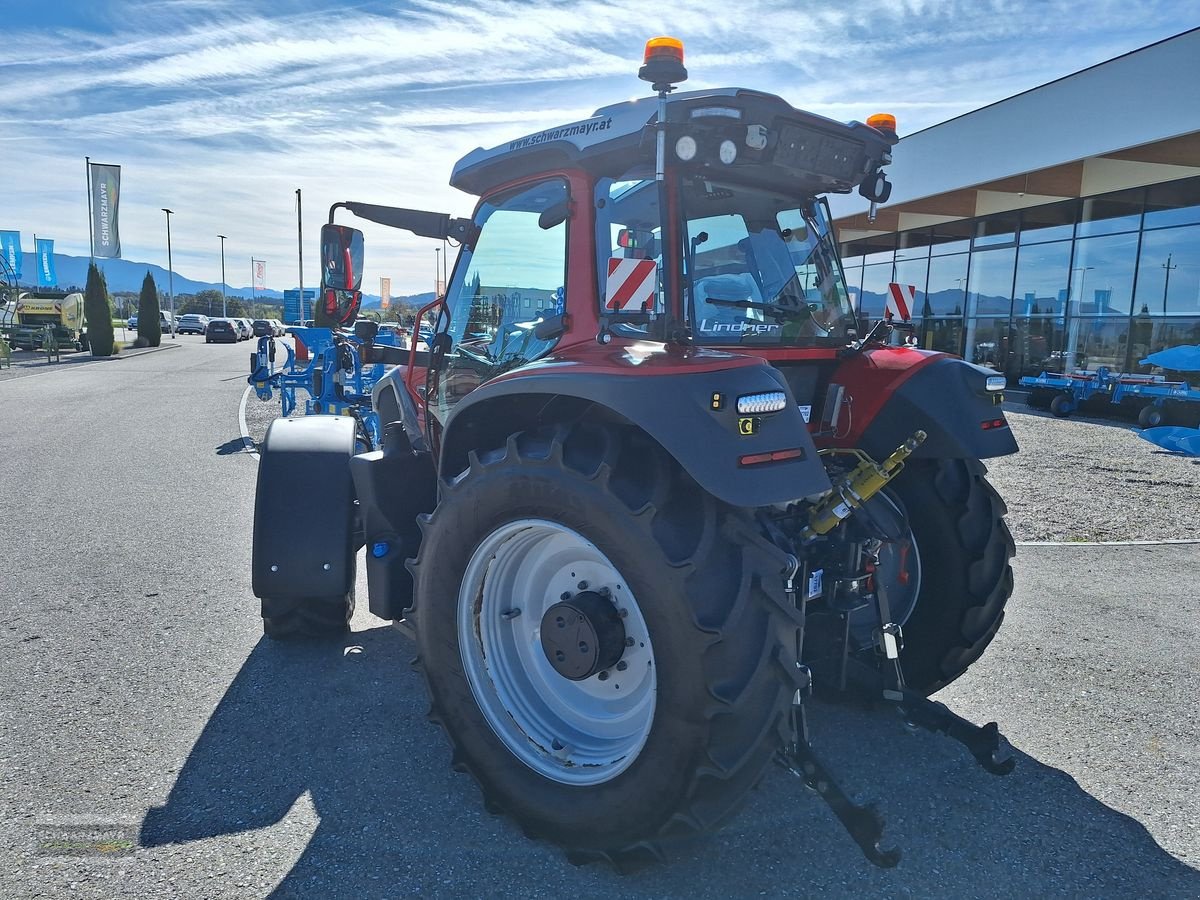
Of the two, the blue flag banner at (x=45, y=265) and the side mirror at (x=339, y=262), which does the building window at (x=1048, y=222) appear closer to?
the side mirror at (x=339, y=262)

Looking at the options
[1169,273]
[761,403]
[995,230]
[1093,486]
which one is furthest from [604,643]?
[995,230]

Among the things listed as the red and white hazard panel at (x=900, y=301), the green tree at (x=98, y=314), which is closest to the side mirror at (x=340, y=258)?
the red and white hazard panel at (x=900, y=301)

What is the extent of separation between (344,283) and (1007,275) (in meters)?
21.2

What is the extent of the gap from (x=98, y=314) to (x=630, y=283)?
32.9 m

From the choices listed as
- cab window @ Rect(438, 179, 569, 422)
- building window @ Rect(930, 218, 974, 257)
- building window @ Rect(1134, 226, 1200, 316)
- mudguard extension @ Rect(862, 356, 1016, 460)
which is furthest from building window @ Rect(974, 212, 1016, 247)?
cab window @ Rect(438, 179, 569, 422)

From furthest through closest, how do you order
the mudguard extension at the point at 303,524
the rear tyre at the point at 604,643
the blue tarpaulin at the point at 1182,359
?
the blue tarpaulin at the point at 1182,359 → the mudguard extension at the point at 303,524 → the rear tyre at the point at 604,643

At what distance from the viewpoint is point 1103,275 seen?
61.1ft

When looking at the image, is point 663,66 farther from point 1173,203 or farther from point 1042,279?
point 1042,279

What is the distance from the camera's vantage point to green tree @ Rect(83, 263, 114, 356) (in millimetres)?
29531

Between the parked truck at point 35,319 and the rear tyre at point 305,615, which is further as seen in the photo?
the parked truck at point 35,319

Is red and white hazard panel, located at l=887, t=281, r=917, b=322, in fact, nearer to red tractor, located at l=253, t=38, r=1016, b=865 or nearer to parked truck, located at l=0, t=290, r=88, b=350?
red tractor, located at l=253, t=38, r=1016, b=865

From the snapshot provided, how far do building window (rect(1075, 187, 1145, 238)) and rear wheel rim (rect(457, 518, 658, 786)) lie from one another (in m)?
19.5

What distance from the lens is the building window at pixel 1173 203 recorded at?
16688mm

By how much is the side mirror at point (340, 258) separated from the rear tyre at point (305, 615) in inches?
59.8
